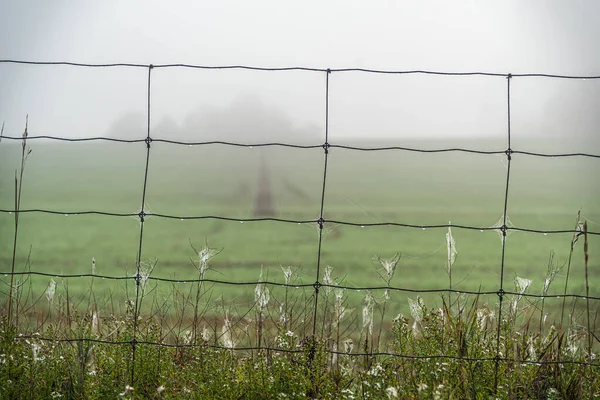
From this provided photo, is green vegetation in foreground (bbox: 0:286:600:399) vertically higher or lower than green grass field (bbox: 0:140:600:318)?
lower

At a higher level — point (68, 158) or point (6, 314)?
point (68, 158)

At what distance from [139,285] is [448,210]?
92.2 ft

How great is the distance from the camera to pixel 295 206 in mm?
28391

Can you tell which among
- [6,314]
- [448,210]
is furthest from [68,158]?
[6,314]

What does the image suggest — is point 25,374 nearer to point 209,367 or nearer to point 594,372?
point 209,367

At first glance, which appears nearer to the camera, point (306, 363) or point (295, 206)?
point (306, 363)

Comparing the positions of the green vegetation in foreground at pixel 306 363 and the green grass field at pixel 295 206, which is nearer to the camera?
the green vegetation in foreground at pixel 306 363

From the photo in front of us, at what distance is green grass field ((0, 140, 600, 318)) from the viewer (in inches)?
674

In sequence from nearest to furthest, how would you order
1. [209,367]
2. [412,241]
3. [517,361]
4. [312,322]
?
1. [517,361]
2. [209,367]
3. [312,322]
4. [412,241]

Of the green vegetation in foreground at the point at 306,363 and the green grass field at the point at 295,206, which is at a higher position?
the green grass field at the point at 295,206

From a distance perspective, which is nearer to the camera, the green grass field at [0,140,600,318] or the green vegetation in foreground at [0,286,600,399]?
the green vegetation in foreground at [0,286,600,399]

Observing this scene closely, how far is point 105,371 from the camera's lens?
9.19 ft

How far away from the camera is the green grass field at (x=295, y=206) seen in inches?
→ 674

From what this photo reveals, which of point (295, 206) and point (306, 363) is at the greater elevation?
point (295, 206)
